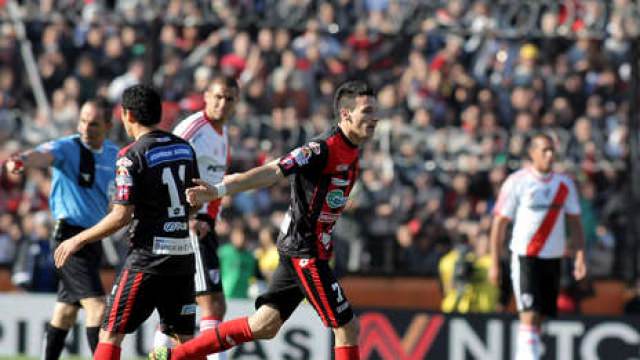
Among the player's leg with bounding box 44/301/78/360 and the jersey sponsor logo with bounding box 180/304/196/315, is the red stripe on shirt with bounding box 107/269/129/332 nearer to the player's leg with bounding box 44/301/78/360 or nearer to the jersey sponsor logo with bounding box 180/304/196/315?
the jersey sponsor logo with bounding box 180/304/196/315

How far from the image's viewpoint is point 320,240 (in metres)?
9.31

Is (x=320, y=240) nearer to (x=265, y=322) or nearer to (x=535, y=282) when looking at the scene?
(x=265, y=322)

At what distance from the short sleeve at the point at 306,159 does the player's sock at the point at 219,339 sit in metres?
1.25

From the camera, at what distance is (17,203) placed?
16672 mm

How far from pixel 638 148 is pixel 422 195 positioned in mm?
2579

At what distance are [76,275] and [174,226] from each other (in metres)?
1.93

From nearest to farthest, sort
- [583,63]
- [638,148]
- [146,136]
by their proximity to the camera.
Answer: [146,136]
[638,148]
[583,63]

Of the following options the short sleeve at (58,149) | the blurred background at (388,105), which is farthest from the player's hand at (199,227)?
the blurred background at (388,105)

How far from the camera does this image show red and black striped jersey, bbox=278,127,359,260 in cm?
910

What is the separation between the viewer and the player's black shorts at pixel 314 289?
923 cm

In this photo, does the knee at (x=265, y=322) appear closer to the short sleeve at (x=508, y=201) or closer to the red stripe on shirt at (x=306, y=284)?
the red stripe on shirt at (x=306, y=284)

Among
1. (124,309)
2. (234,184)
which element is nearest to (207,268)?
(124,309)

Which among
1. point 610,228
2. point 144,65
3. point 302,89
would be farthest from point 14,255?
point 610,228

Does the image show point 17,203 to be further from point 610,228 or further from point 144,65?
point 610,228
